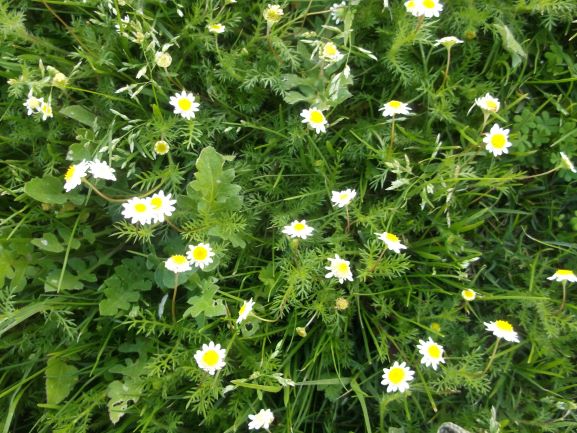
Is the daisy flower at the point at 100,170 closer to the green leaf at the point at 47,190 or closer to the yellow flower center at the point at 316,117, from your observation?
the green leaf at the point at 47,190

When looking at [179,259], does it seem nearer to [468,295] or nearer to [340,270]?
[340,270]

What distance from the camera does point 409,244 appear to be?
2.39 metres

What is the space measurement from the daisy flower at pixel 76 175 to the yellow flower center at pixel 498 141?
1616mm

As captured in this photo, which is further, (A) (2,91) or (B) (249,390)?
(A) (2,91)

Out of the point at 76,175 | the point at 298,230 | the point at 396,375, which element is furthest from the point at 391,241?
the point at 76,175

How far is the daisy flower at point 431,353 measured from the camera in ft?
6.87

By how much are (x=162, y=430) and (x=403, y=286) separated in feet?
3.72

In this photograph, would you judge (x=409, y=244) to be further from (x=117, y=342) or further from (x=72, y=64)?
(x=72, y=64)

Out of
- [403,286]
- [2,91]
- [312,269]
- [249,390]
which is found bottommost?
[249,390]

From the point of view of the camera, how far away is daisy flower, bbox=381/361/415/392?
2076 mm

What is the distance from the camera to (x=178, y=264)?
2.07 meters

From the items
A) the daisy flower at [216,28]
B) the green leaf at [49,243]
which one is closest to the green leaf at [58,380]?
the green leaf at [49,243]

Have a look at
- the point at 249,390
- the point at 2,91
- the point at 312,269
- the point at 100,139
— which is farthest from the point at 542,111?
the point at 2,91

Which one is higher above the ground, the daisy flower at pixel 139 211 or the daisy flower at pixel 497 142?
the daisy flower at pixel 497 142
